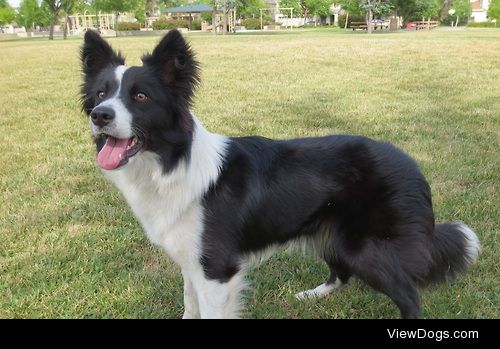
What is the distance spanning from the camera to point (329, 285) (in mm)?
3260

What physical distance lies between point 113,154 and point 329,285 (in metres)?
1.78

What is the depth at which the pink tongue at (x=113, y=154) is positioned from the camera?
237cm

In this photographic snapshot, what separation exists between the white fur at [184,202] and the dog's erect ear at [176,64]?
0.79 ft

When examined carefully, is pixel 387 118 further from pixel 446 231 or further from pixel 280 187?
pixel 280 187

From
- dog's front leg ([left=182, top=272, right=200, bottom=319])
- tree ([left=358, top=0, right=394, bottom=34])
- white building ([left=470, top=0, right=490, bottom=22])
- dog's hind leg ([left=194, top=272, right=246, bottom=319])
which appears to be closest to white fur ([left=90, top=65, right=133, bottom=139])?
dog's hind leg ([left=194, top=272, right=246, bottom=319])

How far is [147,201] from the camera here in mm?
2574

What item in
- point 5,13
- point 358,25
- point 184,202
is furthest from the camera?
point 5,13

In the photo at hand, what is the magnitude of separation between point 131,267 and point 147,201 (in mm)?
1257

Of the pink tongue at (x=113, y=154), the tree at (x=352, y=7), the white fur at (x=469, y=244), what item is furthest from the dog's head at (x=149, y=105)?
the tree at (x=352, y=7)

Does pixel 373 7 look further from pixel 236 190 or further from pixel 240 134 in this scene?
pixel 236 190

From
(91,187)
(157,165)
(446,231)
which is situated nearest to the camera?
(157,165)

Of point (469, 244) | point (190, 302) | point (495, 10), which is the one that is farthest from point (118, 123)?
point (495, 10)

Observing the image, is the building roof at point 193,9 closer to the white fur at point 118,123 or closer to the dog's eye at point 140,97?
the dog's eye at point 140,97
